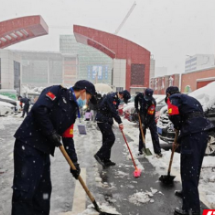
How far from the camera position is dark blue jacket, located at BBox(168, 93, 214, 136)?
9.16ft

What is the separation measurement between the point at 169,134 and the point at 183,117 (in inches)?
128

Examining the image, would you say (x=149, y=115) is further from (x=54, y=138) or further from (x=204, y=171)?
(x=54, y=138)

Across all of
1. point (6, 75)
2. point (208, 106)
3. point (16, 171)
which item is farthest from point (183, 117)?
point (6, 75)

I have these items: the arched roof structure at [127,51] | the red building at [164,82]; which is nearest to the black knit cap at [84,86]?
the red building at [164,82]

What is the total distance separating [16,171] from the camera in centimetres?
220

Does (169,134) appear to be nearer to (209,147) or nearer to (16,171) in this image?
(209,147)

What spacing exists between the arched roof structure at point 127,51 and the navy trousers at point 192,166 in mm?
26243

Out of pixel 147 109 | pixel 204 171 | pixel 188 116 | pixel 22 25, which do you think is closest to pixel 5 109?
pixel 147 109

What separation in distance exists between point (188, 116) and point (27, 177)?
211 centimetres

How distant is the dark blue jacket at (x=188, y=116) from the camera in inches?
110

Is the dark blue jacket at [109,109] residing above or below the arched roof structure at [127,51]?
below

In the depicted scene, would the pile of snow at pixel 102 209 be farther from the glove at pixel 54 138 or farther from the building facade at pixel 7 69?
the building facade at pixel 7 69

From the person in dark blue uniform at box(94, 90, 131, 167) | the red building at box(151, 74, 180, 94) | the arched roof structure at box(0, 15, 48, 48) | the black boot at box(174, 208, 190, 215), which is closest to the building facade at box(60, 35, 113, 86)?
the red building at box(151, 74, 180, 94)

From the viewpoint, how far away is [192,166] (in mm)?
2736
